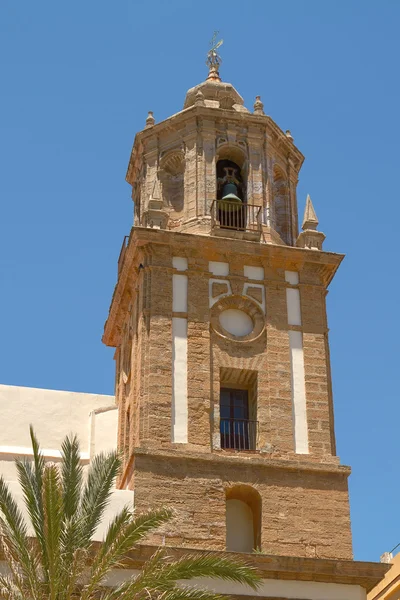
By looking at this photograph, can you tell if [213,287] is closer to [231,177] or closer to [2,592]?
[231,177]

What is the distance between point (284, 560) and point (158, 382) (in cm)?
448

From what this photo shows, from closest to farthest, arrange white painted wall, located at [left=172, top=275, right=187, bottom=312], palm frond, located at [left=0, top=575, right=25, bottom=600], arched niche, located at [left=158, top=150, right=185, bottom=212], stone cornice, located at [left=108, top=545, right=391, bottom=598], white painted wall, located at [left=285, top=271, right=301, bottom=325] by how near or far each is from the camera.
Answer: palm frond, located at [left=0, top=575, right=25, bottom=600] → stone cornice, located at [left=108, top=545, right=391, bottom=598] → white painted wall, located at [left=172, top=275, right=187, bottom=312] → white painted wall, located at [left=285, top=271, right=301, bottom=325] → arched niche, located at [left=158, top=150, right=185, bottom=212]

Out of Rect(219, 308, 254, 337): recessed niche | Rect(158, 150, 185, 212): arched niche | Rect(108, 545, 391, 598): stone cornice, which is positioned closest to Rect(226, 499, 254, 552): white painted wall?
Rect(108, 545, 391, 598): stone cornice

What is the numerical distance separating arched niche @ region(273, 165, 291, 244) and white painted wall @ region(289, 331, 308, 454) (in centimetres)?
307

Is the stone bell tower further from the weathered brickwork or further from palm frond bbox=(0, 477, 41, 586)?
palm frond bbox=(0, 477, 41, 586)

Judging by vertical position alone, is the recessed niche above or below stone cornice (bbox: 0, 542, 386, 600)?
above

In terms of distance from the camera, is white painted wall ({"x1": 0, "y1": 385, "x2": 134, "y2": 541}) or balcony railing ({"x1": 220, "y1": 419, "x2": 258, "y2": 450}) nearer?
balcony railing ({"x1": 220, "y1": 419, "x2": 258, "y2": 450})

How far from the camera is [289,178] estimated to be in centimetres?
2908

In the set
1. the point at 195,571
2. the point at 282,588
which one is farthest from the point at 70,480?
the point at 282,588

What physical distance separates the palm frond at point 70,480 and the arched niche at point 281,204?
10.4 meters

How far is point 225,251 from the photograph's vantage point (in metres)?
26.1

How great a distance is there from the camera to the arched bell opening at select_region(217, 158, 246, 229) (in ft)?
89.2

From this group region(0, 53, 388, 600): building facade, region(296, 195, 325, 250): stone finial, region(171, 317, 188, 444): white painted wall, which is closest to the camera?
region(0, 53, 388, 600): building facade

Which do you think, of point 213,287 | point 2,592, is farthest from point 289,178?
point 2,592
